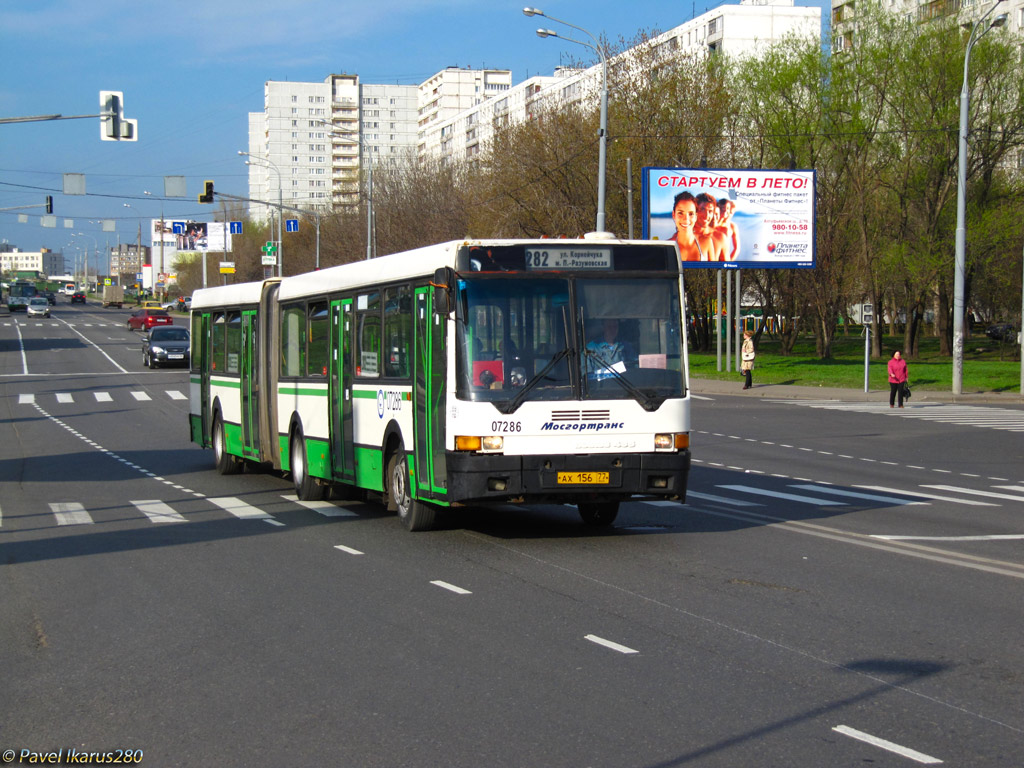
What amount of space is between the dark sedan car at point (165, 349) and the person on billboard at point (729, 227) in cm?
2242

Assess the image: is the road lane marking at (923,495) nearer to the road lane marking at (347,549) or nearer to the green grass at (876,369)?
the road lane marking at (347,549)

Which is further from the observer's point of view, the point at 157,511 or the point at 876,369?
the point at 876,369

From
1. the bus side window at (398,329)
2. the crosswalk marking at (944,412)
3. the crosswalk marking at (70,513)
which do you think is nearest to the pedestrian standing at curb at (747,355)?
the crosswalk marking at (944,412)

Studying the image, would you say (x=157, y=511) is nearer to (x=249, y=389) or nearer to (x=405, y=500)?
(x=249, y=389)

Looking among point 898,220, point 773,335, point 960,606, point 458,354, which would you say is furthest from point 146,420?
point 773,335

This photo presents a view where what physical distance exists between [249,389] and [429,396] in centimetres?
681

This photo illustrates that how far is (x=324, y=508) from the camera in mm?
14391

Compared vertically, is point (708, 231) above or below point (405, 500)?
above

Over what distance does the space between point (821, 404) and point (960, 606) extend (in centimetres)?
2680

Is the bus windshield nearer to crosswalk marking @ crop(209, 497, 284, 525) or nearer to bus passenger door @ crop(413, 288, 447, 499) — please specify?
bus passenger door @ crop(413, 288, 447, 499)

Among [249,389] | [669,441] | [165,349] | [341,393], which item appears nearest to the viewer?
[669,441]

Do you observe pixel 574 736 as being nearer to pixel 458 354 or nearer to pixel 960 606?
pixel 960 606

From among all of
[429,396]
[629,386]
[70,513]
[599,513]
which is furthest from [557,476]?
[70,513]

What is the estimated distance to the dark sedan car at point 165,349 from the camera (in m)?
50.6
